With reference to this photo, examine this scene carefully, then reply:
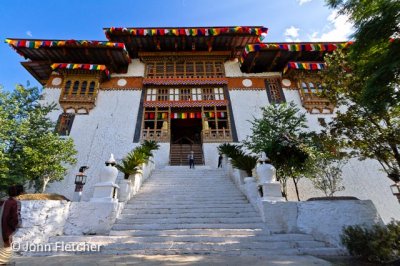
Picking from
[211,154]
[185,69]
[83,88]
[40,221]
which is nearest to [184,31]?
[185,69]

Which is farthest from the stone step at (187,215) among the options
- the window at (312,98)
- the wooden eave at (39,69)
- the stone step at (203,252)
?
the wooden eave at (39,69)

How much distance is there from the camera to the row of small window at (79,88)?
15789 millimetres

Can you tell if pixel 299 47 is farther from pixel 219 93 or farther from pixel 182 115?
pixel 182 115

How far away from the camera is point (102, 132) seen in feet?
48.4

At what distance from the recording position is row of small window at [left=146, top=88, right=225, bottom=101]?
16891 mm

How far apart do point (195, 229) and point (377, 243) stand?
11.8 ft

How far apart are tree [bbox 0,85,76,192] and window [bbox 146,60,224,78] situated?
8.90 m

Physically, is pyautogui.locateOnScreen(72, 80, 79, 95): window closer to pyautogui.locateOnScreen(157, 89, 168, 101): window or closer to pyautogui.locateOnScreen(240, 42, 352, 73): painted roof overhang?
pyautogui.locateOnScreen(157, 89, 168, 101): window

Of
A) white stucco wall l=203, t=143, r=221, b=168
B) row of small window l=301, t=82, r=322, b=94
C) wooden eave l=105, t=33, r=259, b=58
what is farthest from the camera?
wooden eave l=105, t=33, r=259, b=58

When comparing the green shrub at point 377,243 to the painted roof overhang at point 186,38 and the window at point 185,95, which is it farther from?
the painted roof overhang at point 186,38

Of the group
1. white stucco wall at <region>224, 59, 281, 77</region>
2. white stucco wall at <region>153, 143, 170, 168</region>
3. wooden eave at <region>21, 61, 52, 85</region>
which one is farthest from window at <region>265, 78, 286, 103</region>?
wooden eave at <region>21, 61, 52, 85</region>

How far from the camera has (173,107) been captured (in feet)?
53.8

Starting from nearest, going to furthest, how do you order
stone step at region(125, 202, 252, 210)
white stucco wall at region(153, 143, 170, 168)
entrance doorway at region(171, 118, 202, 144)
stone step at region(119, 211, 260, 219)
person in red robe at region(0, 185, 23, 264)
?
person in red robe at region(0, 185, 23, 264) → stone step at region(119, 211, 260, 219) → stone step at region(125, 202, 252, 210) → white stucco wall at region(153, 143, 170, 168) → entrance doorway at region(171, 118, 202, 144)

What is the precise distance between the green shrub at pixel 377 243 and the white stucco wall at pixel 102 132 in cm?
1200
